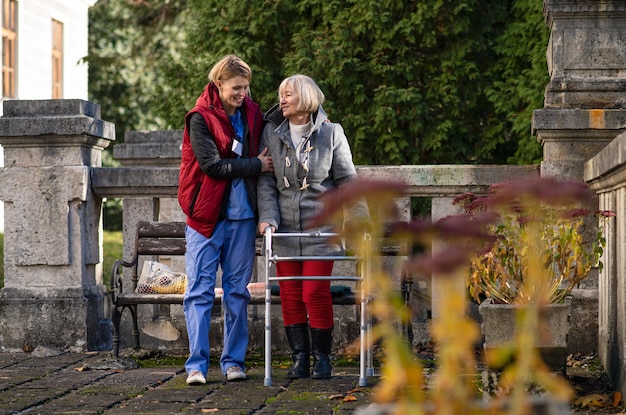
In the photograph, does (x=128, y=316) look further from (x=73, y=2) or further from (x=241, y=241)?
(x=73, y=2)

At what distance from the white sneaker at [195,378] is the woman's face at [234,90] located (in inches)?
58.2

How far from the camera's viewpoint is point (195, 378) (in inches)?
246

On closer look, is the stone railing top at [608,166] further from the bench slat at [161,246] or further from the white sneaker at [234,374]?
the bench slat at [161,246]

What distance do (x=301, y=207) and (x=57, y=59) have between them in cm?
2007

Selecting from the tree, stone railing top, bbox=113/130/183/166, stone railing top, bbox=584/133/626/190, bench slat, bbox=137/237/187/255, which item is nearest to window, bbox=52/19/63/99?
the tree

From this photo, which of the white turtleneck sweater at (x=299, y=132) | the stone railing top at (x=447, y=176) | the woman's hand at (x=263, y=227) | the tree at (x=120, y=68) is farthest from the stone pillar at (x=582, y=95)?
the tree at (x=120, y=68)

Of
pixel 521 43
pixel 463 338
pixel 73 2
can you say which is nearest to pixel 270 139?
pixel 463 338

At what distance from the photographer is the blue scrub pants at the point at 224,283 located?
6434 mm

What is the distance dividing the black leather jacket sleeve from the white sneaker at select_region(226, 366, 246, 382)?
3.44 ft

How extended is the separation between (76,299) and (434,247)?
7.89 feet

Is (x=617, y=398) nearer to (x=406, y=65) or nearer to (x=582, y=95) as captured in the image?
(x=582, y=95)

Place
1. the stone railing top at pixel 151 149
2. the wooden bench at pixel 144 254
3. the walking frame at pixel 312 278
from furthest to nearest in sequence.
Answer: the stone railing top at pixel 151 149 < the wooden bench at pixel 144 254 < the walking frame at pixel 312 278

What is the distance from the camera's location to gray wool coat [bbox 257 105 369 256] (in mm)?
6410

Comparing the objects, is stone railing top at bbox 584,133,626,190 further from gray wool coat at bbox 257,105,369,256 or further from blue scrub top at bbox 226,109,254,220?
blue scrub top at bbox 226,109,254,220
